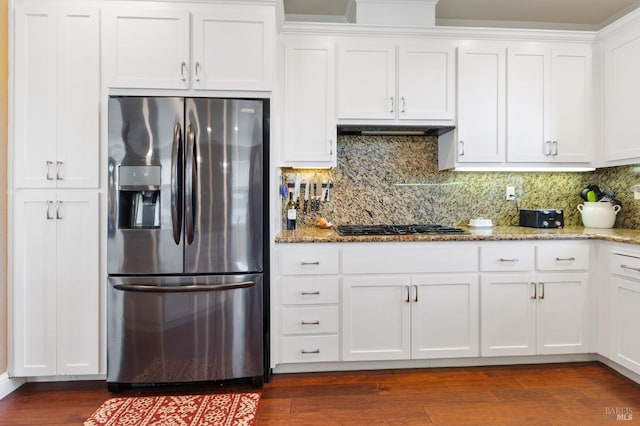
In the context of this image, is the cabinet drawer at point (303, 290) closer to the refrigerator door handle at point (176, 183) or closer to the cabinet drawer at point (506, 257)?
the refrigerator door handle at point (176, 183)

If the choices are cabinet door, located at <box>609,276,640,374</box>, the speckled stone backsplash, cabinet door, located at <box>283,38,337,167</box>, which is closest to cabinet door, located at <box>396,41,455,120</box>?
the speckled stone backsplash

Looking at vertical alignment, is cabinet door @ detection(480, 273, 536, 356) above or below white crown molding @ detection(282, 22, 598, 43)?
below

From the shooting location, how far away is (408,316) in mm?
2299

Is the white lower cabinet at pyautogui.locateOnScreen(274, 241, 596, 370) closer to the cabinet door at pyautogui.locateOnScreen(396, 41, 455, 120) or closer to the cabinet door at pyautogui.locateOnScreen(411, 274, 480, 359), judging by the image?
the cabinet door at pyautogui.locateOnScreen(411, 274, 480, 359)

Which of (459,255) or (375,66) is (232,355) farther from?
(375,66)

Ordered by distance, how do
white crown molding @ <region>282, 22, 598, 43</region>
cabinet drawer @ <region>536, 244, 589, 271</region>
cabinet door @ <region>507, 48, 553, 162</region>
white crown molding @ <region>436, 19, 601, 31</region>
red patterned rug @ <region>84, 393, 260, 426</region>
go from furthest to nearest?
1. white crown molding @ <region>436, 19, 601, 31</region>
2. cabinet door @ <region>507, 48, 553, 162</region>
3. white crown molding @ <region>282, 22, 598, 43</region>
4. cabinet drawer @ <region>536, 244, 589, 271</region>
5. red patterned rug @ <region>84, 393, 260, 426</region>

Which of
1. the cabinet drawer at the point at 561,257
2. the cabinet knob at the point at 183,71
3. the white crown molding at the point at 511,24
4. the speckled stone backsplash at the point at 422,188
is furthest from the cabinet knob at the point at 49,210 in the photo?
the white crown molding at the point at 511,24

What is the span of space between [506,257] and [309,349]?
4.68 feet

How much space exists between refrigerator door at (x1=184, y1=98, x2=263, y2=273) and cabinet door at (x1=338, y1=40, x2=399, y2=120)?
0.73 metres

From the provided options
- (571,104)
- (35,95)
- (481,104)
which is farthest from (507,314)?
(35,95)

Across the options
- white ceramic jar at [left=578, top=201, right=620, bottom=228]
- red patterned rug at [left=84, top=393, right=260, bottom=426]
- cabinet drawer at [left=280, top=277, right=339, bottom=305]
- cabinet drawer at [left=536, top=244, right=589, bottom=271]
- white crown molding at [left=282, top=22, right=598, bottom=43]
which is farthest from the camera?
white ceramic jar at [left=578, top=201, right=620, bottom=228]

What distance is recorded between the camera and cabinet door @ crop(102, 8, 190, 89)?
2.11 meters

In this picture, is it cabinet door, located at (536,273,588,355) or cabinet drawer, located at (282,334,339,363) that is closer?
cabinet drawer, located at (282,334,339,363)

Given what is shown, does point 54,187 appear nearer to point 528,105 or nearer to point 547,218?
point 528,105
